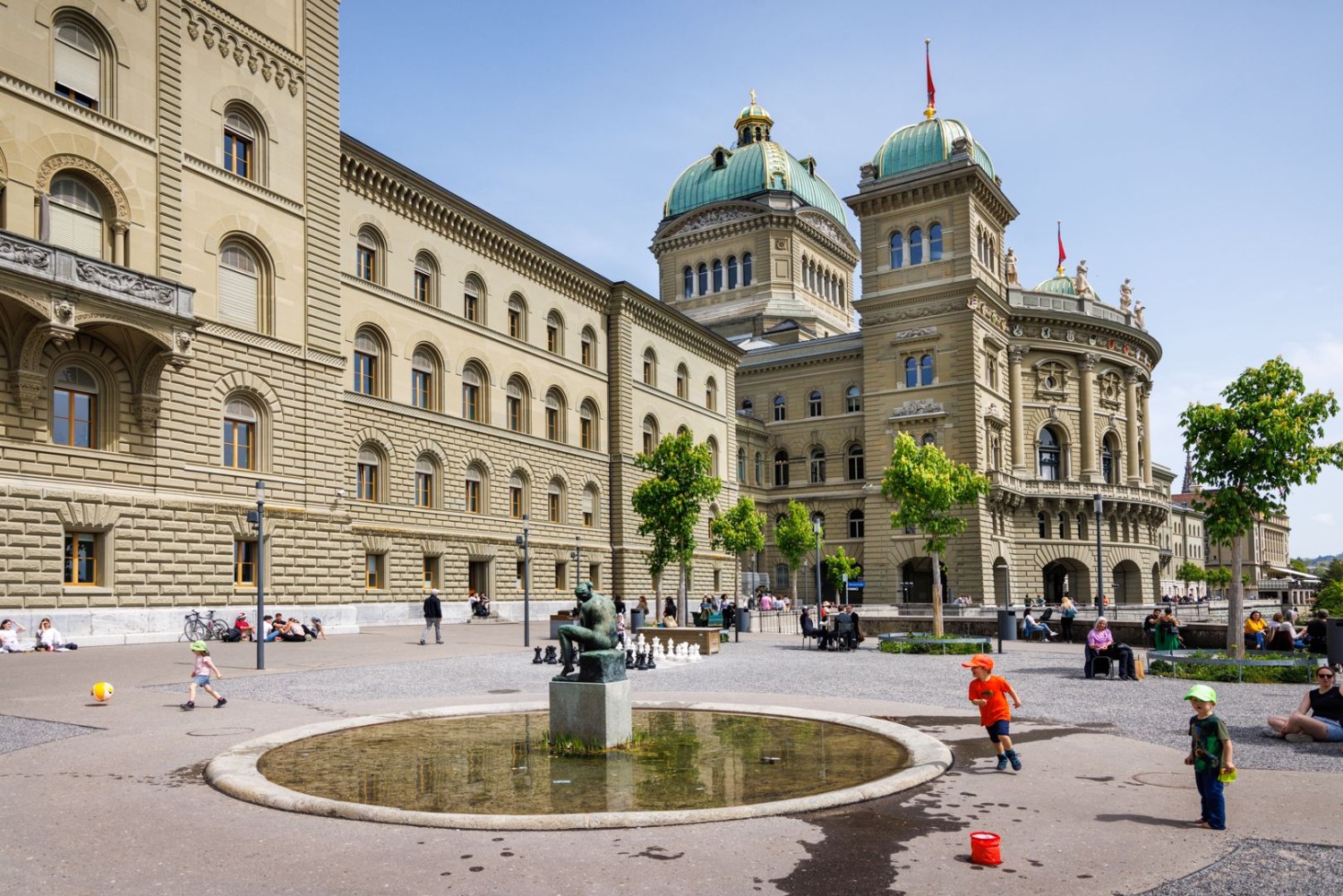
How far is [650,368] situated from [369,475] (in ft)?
75.1

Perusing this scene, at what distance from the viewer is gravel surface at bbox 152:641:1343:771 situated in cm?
1426

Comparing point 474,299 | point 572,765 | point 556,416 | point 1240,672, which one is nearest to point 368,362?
point 474,299

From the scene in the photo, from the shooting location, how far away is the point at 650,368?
59.8m

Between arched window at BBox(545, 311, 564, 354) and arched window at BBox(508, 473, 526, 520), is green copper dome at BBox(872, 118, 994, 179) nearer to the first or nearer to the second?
arched window at BBox(545, 311, 564, 354)

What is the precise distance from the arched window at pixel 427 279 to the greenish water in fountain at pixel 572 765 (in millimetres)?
31280

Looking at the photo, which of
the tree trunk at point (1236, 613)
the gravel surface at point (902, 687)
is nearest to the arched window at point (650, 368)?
the gravel surface at point (902, 687)

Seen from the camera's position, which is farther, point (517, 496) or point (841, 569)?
point (841, 569)

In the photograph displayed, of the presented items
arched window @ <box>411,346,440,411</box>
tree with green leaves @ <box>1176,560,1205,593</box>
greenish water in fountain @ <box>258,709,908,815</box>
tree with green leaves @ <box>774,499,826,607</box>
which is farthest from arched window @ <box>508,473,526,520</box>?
tree with green leaves @ <box>1176,560,1205,593</box>

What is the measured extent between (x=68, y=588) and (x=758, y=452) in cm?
5373

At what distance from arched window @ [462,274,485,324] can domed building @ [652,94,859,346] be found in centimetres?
3743

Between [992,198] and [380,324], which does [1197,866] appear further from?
[992,198]

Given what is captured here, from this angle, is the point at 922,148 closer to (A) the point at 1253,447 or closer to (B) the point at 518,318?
(B) the point at 518,318

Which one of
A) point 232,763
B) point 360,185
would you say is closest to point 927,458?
point 360,185

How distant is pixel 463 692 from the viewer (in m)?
18.5
